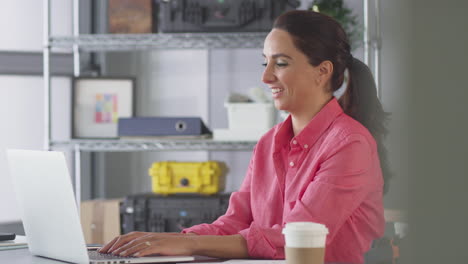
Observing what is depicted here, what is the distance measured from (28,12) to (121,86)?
68cm

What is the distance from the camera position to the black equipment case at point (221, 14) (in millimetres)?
3123

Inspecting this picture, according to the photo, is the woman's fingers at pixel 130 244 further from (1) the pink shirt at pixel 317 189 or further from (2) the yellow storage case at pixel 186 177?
(2) the yellow storage case at pixel 186 177

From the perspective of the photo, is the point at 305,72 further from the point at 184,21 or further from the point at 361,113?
the point at 184,21

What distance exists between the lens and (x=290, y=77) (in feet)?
5.95

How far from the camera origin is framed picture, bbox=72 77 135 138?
3.37 metres

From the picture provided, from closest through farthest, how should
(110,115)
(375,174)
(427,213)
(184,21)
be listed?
(427,213), (375,174), (184,21), (110,115)

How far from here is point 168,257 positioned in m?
1.39

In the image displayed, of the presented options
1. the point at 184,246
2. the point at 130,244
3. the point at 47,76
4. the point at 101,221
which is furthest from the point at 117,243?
the point at 47,76

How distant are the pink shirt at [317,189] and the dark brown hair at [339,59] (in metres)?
0.07

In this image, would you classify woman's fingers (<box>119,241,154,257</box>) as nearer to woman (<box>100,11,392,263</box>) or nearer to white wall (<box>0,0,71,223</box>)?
woman (<box>100,11,392,263</box>)

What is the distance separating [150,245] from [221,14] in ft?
6.38

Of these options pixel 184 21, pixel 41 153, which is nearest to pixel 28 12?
pixel 184 21

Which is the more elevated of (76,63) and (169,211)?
(76,63)

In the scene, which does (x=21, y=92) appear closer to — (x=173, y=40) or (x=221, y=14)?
(x=173, y=40)
